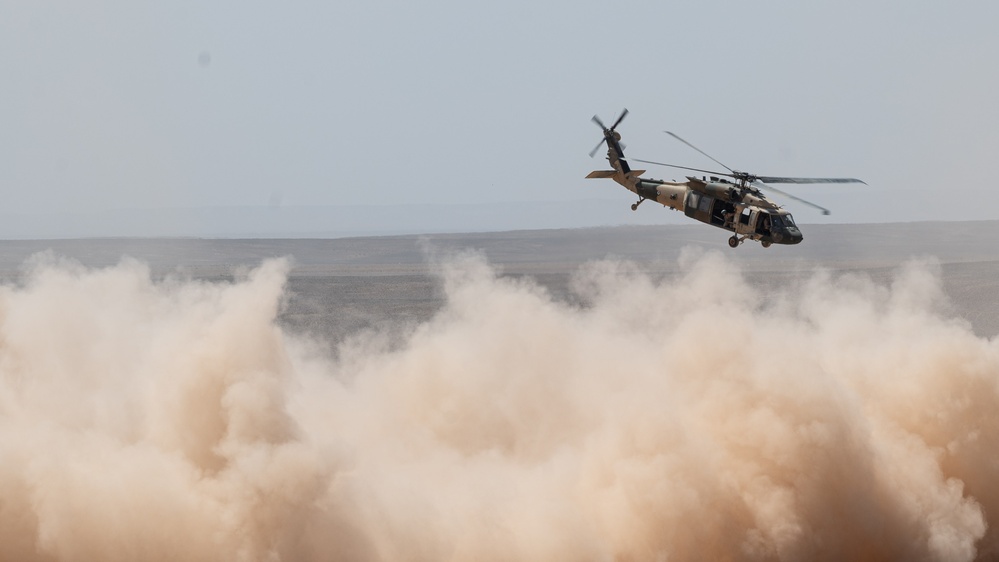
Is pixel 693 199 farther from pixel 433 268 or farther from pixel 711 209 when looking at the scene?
pixel 433 268

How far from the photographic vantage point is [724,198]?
5528 cm

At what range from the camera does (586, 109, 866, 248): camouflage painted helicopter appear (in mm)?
54031

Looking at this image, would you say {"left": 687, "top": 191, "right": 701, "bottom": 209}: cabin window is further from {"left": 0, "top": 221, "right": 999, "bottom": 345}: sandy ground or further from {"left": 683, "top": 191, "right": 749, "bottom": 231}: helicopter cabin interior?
{"left": 0, "top": 221, "right": 999, "bottom": 345}: sandy ground

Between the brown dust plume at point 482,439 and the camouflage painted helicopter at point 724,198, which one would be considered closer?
the brown dust plume at point 482,439

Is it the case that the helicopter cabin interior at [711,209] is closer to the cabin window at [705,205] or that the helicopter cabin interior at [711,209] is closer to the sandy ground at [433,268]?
the cabin window at [705,205]

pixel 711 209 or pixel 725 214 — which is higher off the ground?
pixel 711 209

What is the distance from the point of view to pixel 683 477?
44781mm

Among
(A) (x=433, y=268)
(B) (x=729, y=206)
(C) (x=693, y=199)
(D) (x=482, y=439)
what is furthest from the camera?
(A) (x=433, y=268)

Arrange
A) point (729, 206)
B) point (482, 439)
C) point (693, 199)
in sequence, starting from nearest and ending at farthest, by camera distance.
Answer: point (729, 206) → point (693, 199) → point (482, 439)

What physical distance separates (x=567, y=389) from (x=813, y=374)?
14.5 meters

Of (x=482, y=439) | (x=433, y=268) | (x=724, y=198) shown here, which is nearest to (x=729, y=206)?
(x=724, y=198)

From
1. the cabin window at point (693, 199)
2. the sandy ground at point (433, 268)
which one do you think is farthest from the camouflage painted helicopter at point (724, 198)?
the sandy ground at point (433, 268)

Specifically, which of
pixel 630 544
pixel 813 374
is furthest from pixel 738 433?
pixel 630 544

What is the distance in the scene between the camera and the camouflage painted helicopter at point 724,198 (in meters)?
54.0
